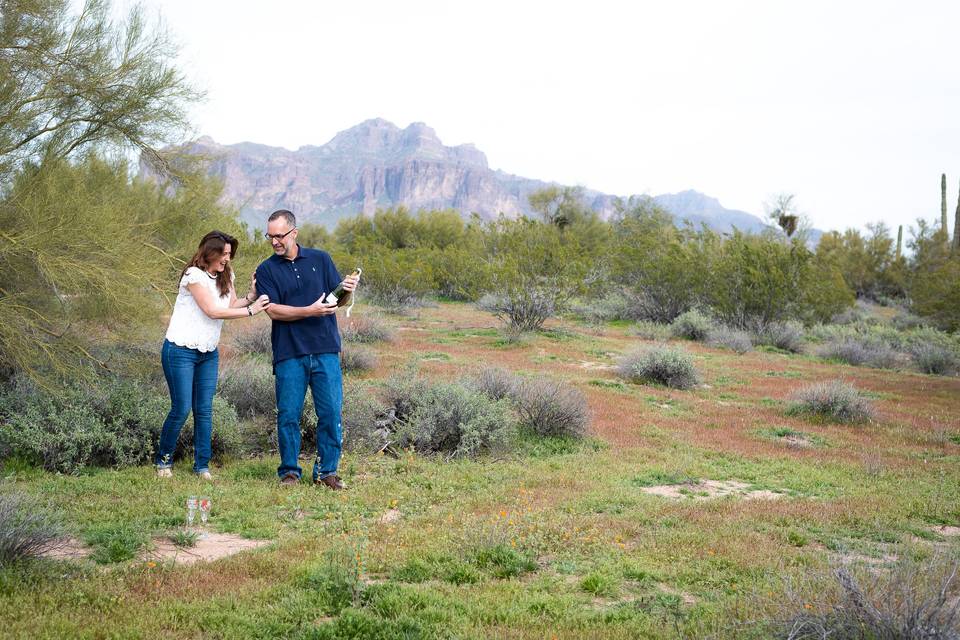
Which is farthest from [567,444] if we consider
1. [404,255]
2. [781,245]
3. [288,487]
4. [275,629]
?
[404,255]

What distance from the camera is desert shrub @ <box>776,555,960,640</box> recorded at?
8.96 feet

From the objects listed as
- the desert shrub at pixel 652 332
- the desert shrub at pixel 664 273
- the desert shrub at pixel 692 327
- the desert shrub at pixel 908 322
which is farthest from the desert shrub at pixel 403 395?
the desert shrub at pixel 908 322

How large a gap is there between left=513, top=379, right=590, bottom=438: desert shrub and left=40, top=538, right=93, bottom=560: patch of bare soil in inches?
201

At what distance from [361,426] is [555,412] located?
2328 millimetres

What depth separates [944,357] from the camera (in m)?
17.5

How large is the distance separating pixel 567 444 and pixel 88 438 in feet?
15.8

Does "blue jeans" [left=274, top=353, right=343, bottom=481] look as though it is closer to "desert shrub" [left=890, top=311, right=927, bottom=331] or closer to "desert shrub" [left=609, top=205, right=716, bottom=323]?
"desert shrub" [left=609, top=205, right=716, bottom=323]

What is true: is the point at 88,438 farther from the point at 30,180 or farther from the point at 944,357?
the point at 944,357

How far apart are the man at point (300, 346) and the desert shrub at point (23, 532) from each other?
1996 millimetres

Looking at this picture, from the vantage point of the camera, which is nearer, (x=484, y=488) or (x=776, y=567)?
(x=776, y=567)

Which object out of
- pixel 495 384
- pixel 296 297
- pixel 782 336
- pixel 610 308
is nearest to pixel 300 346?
pixel 296 297

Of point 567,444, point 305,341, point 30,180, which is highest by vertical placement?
point 30,180

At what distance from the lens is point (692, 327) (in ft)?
71.8

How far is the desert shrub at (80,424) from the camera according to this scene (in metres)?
5.91
